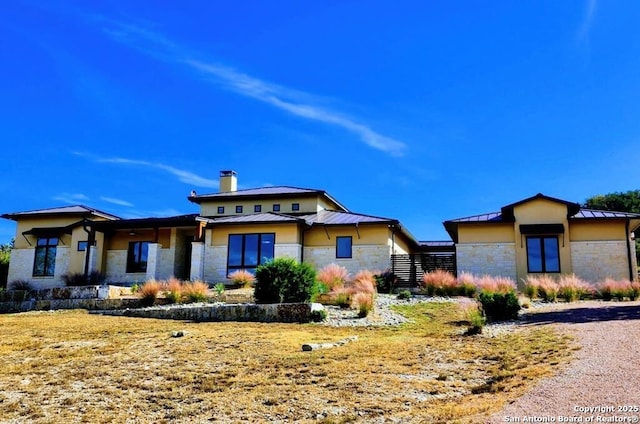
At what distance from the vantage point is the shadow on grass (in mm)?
13375

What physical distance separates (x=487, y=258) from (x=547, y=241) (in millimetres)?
2768

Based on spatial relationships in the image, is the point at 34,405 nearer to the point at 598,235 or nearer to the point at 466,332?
the point at 466,332

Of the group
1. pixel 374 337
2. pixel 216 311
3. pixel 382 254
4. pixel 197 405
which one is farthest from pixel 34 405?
pixel 382 254

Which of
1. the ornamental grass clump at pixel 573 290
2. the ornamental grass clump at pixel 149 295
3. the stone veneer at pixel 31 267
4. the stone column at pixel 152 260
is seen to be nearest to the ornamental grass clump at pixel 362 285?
the ornamental grass clump at pixel 573 290

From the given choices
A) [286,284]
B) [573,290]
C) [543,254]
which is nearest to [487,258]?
[543,254]

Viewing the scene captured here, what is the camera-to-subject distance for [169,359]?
438 inches

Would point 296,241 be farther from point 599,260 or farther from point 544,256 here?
Answer: point 599,260

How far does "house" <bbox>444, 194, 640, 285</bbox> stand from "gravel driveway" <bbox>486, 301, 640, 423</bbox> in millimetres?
13518

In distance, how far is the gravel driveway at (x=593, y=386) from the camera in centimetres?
620

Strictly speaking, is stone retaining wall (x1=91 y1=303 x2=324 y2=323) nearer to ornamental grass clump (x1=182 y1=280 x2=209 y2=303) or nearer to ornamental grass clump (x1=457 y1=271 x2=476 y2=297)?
ornamental grass clump (x1=182 y1=280 x2=209 y2=303)

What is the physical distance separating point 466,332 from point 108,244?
76.8ft

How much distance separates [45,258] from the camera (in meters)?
32.7

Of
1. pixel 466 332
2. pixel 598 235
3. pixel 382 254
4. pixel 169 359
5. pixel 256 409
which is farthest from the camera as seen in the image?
pixel 382 254

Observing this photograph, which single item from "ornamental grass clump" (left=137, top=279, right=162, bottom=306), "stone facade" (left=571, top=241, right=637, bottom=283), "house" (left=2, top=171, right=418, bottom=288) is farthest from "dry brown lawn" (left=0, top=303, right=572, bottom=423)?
"stone facade" (left=571, top=241, right=637, bottom=283)
